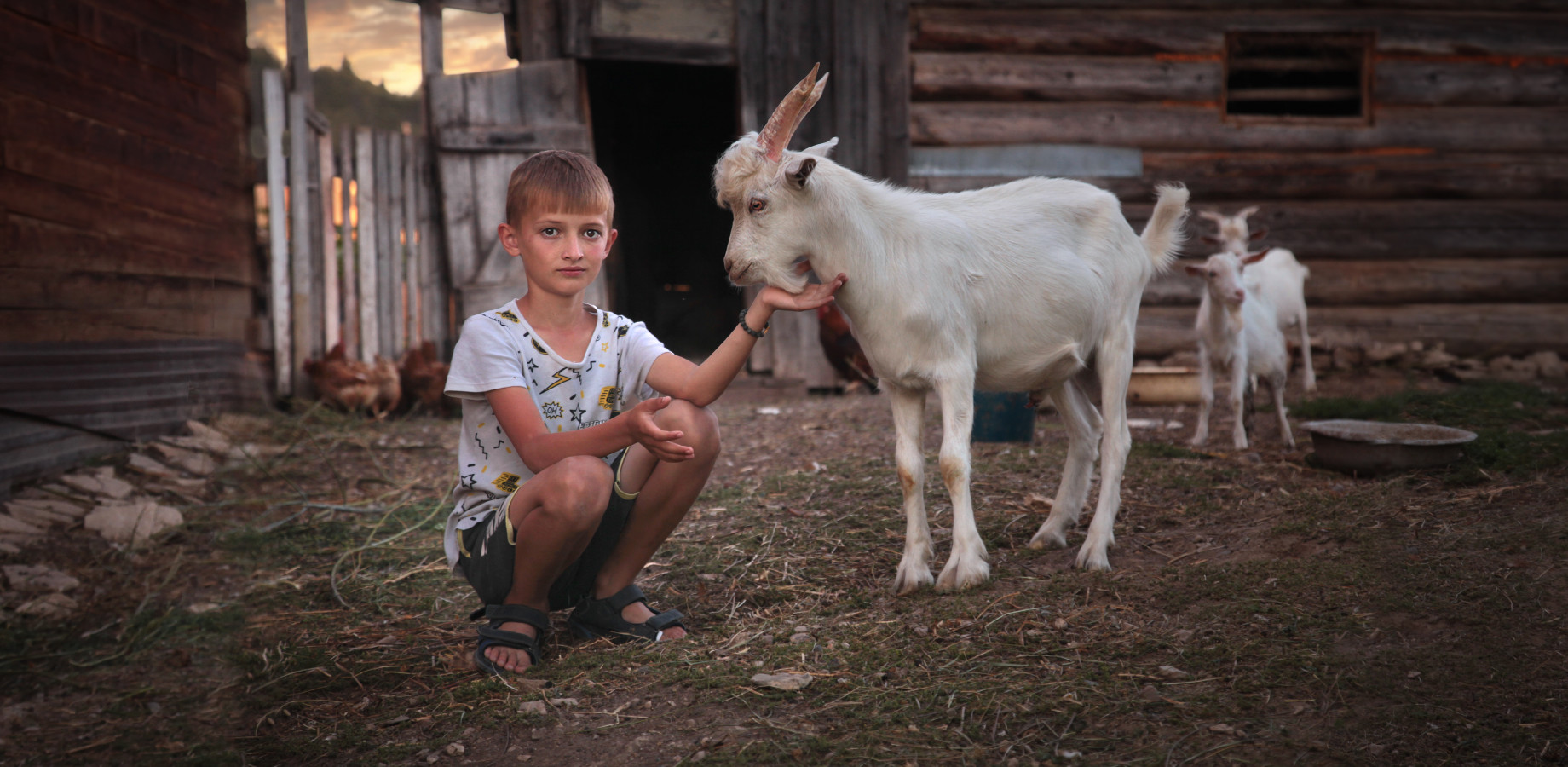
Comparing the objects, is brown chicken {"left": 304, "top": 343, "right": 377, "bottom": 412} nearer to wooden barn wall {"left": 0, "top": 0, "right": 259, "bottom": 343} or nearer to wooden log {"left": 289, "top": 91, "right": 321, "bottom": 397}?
wooden log {"left": 289, "top": 91, "right": 321, "bottom": 397}

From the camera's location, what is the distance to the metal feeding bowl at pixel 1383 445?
4105 millimetres

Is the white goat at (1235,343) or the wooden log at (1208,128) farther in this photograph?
the wooden log at (1208,128)

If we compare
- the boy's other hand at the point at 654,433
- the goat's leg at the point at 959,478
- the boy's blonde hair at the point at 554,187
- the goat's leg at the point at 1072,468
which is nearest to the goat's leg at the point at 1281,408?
the goat's leg at the point at 1072,468

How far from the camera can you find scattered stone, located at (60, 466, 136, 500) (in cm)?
443

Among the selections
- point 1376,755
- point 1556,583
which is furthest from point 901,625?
point 1556,583

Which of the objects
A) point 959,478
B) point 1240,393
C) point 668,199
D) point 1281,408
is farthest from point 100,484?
point 668,199

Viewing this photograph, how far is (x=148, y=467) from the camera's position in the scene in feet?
15.9

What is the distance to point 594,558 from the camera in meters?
2.87

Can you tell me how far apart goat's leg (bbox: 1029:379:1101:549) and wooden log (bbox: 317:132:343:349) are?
5.86 metres

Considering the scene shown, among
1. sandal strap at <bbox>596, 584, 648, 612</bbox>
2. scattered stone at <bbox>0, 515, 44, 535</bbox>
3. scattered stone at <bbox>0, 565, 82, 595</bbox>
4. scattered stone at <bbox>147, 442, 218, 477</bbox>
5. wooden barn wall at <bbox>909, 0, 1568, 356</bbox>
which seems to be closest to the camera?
sandal strap at <bbox>596, 584, 648, 612</bbox>

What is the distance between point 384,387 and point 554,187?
520 cm

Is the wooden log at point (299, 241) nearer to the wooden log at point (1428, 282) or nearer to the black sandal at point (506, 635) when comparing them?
the black sandal at point (506, 635)

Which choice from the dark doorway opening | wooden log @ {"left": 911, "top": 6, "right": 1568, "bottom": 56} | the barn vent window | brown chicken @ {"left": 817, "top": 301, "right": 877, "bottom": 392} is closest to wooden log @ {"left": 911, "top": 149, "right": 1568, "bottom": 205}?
the barn vent window

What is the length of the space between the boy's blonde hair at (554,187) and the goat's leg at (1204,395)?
14.6 feet
